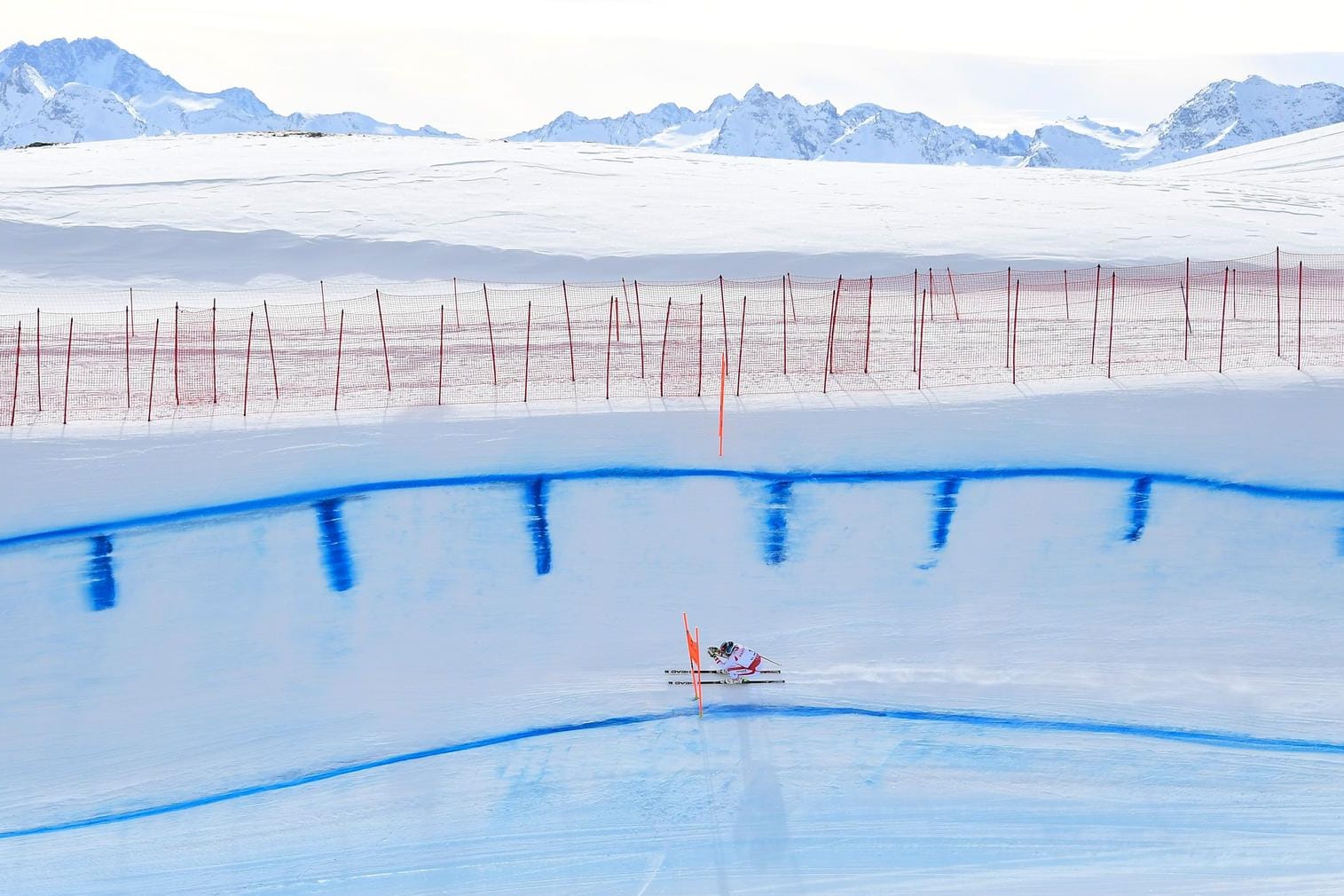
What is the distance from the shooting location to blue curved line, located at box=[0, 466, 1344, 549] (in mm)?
11992

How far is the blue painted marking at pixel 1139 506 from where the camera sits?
40.7 feet

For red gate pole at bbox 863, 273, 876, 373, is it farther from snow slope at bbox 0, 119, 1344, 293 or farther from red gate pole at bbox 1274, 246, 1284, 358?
red gate pole at bbox 1274, 246, 1284, 358

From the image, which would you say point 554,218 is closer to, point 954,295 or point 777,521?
point 954,295

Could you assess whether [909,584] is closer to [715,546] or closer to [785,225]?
[715,546]

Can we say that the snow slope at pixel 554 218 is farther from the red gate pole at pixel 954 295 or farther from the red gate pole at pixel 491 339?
the red gate pole at pixel 491 339

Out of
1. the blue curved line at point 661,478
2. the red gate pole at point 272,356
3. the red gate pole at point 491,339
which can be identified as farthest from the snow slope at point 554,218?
the blue curved line at point 661,478

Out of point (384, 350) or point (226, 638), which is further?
point (384, 350)

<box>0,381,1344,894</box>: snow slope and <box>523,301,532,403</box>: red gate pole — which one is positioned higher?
<box>523,301,532,403</box>: red gate pole

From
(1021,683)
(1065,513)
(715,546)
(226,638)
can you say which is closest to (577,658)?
(715,546)

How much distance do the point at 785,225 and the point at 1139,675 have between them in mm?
12281

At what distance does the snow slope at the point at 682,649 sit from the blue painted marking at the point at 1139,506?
0.05 meters

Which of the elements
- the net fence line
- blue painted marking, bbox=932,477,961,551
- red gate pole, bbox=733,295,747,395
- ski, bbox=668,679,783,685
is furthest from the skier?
red gate pole, bbox=733,295,747,395

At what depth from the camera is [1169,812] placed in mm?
10266

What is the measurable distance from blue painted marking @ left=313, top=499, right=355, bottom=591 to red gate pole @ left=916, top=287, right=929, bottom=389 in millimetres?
6441
